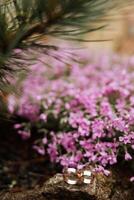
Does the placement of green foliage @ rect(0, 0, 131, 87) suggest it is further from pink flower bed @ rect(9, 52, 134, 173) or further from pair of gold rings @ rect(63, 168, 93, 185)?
pair of gold rings @ rect(63, 168, 93, 185)

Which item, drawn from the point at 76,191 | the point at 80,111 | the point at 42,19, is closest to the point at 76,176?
the point at 76,191

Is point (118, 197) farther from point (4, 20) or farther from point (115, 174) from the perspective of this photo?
point (4, 20)

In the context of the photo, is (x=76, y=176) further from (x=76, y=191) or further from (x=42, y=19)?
(x=42, y=19)

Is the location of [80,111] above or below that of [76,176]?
above

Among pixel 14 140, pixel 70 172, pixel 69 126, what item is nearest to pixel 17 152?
pixel 14 140

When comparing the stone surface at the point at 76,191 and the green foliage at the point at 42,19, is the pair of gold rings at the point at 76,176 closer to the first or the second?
the stone surface at the point at 76,191

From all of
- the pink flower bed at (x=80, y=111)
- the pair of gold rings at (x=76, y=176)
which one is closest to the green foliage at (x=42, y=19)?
the pink flower bed at (x=80, y=111)

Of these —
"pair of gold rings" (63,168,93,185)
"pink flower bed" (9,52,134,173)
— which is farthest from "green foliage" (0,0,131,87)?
"pair of gold rings" (63,168,93,185)
